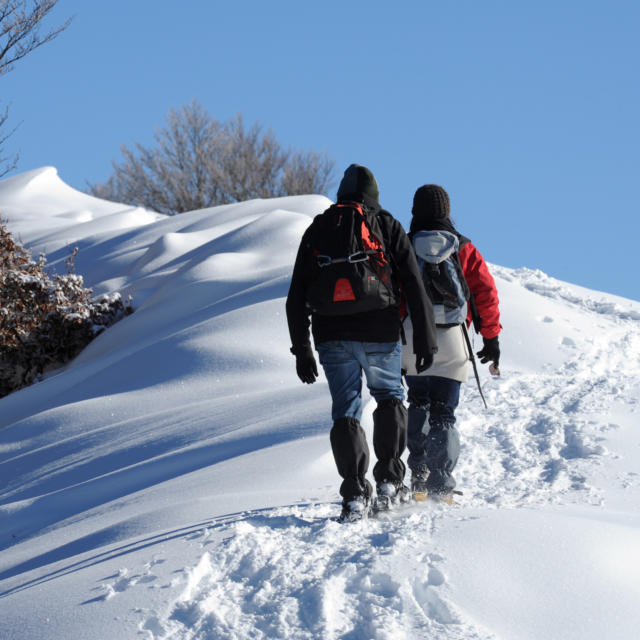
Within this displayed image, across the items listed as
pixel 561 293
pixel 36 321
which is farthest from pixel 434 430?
pixel 561 293

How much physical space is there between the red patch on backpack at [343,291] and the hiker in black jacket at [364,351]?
0.12 metres

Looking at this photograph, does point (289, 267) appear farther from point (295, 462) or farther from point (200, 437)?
point (295, 462)

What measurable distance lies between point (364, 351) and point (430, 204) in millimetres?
994

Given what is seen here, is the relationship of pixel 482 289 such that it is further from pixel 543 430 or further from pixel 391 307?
pixel 543 430

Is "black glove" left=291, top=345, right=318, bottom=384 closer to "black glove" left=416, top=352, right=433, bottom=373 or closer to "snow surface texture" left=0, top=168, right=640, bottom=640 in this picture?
"black glove" left=416, top=352, right=433, bottom=373

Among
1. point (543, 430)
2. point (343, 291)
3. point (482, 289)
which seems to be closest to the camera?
point (343, 291)

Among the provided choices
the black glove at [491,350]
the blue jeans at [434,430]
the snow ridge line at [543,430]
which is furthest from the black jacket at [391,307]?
the snow ridge line at [543,430]

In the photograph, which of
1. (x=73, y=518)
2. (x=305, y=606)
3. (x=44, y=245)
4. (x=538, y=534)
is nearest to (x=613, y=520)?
(x=538, y=534)

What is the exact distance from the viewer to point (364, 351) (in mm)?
3859

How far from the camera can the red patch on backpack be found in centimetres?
374

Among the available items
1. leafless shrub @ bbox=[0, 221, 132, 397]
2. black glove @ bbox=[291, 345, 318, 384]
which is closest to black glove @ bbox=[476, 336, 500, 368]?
black glove @ bbox=[291, 345, 318, 384]

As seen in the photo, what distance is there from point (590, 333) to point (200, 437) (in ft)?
19.0

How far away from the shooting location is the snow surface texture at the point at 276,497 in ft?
10.0

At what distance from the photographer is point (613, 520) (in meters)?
4.14
